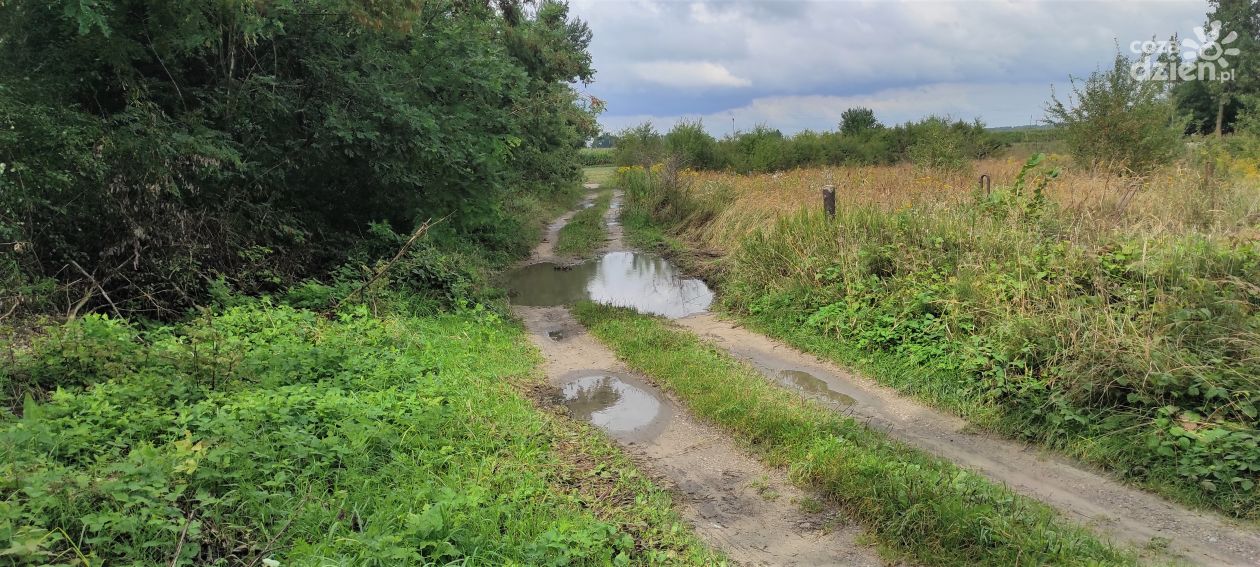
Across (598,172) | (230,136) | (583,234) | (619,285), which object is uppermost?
(230,136)

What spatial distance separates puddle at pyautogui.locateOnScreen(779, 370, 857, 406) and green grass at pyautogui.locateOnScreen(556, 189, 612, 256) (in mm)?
10785

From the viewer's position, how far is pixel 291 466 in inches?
140

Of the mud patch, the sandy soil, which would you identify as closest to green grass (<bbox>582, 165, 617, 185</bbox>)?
the mud patch

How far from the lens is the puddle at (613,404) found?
18.9ft

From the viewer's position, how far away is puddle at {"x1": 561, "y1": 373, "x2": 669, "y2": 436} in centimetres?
576

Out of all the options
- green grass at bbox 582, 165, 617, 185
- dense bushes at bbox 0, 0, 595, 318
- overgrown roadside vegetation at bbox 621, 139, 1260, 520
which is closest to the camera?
overgrown roadside vegetation at bbox 621, 139, 1260, 520

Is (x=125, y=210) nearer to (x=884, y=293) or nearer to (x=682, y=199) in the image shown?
(x=884, y=293)

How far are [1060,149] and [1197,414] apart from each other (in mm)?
12320

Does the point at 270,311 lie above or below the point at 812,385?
above

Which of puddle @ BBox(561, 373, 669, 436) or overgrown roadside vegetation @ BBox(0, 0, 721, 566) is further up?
overgrown roadside vegetation @ BBox(0, 0, 721, 566)

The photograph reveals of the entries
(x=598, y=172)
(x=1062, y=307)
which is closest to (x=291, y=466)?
(x=1062, y=307)

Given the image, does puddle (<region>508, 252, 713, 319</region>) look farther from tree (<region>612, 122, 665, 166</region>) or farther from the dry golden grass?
tree (<region>612, 122, 665, 166</region>)

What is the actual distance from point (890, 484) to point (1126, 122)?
12570 mm

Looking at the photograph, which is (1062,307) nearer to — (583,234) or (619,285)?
(619,285)
